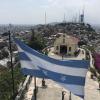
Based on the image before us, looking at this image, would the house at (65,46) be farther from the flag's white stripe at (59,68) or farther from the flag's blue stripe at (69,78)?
the flag's blue stripe at (69,78)

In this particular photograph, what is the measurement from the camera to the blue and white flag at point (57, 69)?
12070 millimetres

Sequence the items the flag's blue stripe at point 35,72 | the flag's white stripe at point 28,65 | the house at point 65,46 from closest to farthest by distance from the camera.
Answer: the flag's blue stripe at point 35,72
the flag's white stripe at point 28,65
the house at point 65,46

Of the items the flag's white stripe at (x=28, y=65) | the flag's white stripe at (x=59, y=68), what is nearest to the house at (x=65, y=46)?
the flag's white stripe at (x=28, y=65)

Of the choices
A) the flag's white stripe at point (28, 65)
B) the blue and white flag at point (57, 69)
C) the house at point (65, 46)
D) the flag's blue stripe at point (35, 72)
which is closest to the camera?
the blue and white flag at point (57, 69)

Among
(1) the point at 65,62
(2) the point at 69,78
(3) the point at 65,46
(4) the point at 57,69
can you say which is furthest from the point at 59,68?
(3) the point at 65,46

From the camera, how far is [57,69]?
42.3 feet

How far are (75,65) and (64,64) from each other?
0.61 metres

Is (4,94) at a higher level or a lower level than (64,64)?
lower

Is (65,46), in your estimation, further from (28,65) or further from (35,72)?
(35,72)

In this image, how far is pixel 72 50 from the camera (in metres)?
45.3

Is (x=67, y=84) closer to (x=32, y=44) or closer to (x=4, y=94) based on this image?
(x=4, y=94)

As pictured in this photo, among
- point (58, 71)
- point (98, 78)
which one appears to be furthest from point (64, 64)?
point (98, 78)

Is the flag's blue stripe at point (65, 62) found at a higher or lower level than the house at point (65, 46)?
higher

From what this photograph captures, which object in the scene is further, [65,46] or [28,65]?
[65,46]
